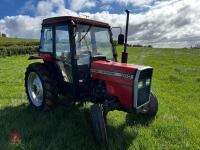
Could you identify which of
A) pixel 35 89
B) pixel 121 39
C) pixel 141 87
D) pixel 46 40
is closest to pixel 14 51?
pixel 35 89

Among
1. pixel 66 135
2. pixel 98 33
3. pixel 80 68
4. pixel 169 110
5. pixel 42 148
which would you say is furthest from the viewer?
pixel 169 110

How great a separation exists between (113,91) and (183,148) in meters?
1.68

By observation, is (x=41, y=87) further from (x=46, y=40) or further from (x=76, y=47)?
(x=76, y=47)

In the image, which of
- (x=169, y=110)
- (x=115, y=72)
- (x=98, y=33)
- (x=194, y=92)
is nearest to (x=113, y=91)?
(x=115, y=72)

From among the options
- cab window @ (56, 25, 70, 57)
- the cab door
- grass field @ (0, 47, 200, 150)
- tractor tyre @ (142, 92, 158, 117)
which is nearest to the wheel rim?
grass field @ (0, 47, 200, 150)

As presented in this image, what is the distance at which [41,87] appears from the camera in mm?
6719

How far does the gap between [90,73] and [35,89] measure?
2027 millimetres

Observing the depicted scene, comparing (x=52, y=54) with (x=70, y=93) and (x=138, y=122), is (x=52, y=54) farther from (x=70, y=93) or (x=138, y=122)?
(x=138, y=122)

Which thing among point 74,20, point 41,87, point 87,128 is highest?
point 74,20

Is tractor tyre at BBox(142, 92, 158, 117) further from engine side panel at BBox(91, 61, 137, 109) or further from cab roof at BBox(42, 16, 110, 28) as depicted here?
cab roof at BBox(42, 16, 110, 28)

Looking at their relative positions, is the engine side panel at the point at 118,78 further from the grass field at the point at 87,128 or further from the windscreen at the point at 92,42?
the grass field at the point at 87,128

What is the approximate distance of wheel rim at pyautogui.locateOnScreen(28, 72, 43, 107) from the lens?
686cm

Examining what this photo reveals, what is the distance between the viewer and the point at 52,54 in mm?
6484

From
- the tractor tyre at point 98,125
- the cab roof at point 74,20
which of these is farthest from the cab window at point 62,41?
the tractor tyre at point 98,125
